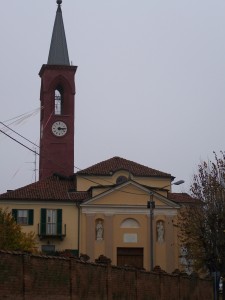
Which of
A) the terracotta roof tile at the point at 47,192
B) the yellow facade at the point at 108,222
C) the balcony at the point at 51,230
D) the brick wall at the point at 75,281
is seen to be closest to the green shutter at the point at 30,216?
the yellow facade at the point at 108,222

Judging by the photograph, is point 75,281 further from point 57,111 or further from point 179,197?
point 57,111

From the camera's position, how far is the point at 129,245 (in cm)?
5788

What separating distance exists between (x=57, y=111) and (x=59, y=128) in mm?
2327

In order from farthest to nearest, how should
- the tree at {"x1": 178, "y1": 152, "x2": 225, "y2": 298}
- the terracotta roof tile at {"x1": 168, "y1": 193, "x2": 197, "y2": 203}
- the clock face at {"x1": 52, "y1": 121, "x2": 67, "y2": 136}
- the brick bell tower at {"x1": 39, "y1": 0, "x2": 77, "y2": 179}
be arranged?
the clock face at {"x1": 52, "y1": 121, "x2": 67, "y2": 136}, the brick bell tower at {"x1": 39, "y1": 0, "x2": 77, "y2": 179}, the terracotta roof tile at {"x1": 168, "y1": 193, "x2": 197, "y2": 203}, the tree at {"x1": 178, "y1": 152, "x2": 225, "y2": 298}

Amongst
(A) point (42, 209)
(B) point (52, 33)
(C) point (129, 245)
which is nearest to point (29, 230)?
(A) point (42, 209)

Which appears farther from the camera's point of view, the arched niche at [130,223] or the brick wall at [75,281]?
the arched niche at [130,223]

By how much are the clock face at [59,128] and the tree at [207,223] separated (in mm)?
27942

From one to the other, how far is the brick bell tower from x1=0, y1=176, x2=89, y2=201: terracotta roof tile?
6.97 metres

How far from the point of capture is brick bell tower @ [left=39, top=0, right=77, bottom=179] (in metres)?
70.6

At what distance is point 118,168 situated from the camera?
6284 centimetres

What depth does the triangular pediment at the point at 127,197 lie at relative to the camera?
2295 inches

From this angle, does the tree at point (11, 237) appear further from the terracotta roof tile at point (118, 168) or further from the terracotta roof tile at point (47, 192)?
the terracotta roof tile at point (118, 168)

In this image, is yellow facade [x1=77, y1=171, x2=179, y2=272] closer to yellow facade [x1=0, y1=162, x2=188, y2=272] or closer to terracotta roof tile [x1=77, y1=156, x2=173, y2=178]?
yellow facade [x1=0, y1=162, x2=188, y2=272]

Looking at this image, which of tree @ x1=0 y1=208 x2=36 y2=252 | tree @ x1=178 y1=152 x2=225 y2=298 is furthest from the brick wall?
tree @ x1=0 y1=208 x2=36 y2=252
